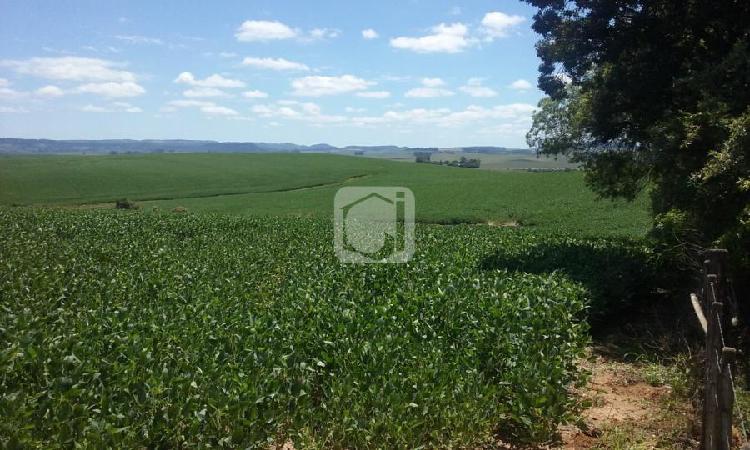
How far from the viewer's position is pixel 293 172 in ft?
253

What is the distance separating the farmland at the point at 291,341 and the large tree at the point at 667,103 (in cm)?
237

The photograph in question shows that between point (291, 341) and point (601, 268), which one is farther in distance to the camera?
point (601, 268)

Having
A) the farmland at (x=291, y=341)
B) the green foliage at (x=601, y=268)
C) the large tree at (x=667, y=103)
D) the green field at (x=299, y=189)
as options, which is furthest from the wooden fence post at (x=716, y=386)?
the green field at (x=299, y=189)

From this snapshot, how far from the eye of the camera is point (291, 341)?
7.06m

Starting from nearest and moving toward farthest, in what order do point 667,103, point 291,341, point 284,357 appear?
point 284,357, point 291,341, point 667,103

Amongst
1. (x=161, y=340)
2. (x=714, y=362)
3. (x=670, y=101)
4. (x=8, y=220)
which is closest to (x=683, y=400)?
(x=714, y=362)

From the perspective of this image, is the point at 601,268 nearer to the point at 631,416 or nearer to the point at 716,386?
the point at 631,416

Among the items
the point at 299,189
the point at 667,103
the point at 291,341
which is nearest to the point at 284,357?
the point at 291,341

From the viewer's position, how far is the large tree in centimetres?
1029

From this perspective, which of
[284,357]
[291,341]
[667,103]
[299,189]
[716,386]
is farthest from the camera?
[299,189]

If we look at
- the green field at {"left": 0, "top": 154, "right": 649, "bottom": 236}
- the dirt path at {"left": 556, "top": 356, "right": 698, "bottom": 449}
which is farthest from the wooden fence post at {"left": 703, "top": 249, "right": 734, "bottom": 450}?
the green field at {"left": 0, "top": 154, "right": 649, "bottom": 236}

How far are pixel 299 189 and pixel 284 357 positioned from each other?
5796cm

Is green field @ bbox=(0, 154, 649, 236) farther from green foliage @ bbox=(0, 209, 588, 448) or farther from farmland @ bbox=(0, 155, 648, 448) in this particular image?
green foliage @ bbox=(0, 209, 588, 448)

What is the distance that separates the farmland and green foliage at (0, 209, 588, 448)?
0.08 ft
